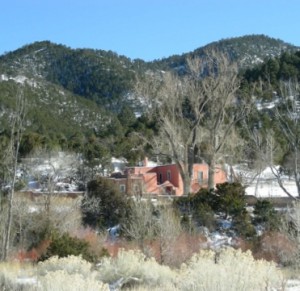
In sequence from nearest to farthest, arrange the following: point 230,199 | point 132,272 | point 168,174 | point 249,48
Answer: point 132,272 < point 230,199 < point 168,174 < point 249,48

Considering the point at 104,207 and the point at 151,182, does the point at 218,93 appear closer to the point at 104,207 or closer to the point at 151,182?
the point at 151,182

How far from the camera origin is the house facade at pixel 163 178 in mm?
44188

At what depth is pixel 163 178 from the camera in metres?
50.3

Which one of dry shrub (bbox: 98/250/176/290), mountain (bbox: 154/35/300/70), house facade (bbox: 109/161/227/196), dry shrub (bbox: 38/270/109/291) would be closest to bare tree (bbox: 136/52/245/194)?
house facade (bbox: 109/161/227/196)

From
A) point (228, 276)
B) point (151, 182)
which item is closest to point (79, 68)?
point (151, 182)

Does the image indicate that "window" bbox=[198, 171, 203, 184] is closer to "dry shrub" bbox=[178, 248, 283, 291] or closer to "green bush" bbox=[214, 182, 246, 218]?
"green bush" bbox=[214, 182, 246, 218]

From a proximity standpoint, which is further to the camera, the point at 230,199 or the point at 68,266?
the point at 230,199

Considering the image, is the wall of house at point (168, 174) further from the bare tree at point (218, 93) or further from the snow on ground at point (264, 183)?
the bare tree at point (218, 93)

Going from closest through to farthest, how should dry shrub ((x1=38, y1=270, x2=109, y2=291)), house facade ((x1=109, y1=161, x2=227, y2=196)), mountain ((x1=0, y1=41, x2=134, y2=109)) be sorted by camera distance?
1. dry shrub ((x1=38, y1=270, x2=109, y2=291))
2. house facade ((x1=109, y1=161, x2=227, y2=196))
3. mountain ((x1=0, y1=41, x2=134, y2=109))

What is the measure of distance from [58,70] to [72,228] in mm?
112361

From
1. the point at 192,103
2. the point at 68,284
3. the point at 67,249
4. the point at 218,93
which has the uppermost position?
the point at 218,93

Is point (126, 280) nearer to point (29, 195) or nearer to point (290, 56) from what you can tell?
point (29, 195)

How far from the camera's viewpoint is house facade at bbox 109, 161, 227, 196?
145 ft

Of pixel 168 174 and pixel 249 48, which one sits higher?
pixel 249 48
